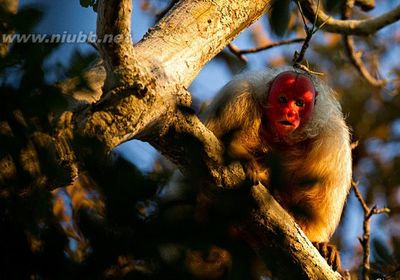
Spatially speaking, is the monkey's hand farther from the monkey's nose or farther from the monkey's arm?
the monkey's nose

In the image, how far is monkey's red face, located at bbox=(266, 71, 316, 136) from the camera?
201 inches

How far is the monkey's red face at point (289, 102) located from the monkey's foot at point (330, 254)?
964 millimetres

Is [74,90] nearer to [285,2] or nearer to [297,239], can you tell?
[285,2]

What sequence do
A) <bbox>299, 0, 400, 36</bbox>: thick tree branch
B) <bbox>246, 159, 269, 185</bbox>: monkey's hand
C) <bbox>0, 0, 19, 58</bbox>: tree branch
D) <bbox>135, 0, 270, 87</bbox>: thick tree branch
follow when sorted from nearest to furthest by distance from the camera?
<bbox>0, 0, 19, 58</bbox>: tree branch → <bbox>246, 159, 269, 185</bbox>: monkey's hand → <bbox>135, 0, 270, 87</bbox>: thick tree branch → <bbox>299, 0, 400, 36</bbox>: thick tree branch

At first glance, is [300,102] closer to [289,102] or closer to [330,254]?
[289,102]

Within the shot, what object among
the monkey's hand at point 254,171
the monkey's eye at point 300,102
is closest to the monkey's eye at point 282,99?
the monkey's eye at point 300,102

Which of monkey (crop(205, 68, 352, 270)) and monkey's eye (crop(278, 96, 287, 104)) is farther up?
monkey's eye (crop(278, 96, 287, 104))

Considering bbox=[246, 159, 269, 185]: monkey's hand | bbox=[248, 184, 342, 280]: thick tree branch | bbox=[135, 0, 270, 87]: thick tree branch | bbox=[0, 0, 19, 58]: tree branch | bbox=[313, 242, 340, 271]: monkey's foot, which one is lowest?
bbox=[313, 242, 340, 271]: monkey's foot

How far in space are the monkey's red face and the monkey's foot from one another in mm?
964

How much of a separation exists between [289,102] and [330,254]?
1.30 meters

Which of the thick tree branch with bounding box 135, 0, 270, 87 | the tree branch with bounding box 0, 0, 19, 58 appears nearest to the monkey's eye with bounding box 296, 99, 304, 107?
Result: the thick tree branch with bounding box 135, 0, 270, 87

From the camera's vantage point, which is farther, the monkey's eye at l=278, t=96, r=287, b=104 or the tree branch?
the monkey's eye at l=278, t=96, r=287, b=104

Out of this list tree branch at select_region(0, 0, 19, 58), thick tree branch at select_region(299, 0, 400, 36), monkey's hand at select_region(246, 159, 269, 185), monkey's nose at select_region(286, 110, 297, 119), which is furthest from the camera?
thick tree branch at select_region(299, 0, 400, 36)

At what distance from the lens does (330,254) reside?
4.55 metres
